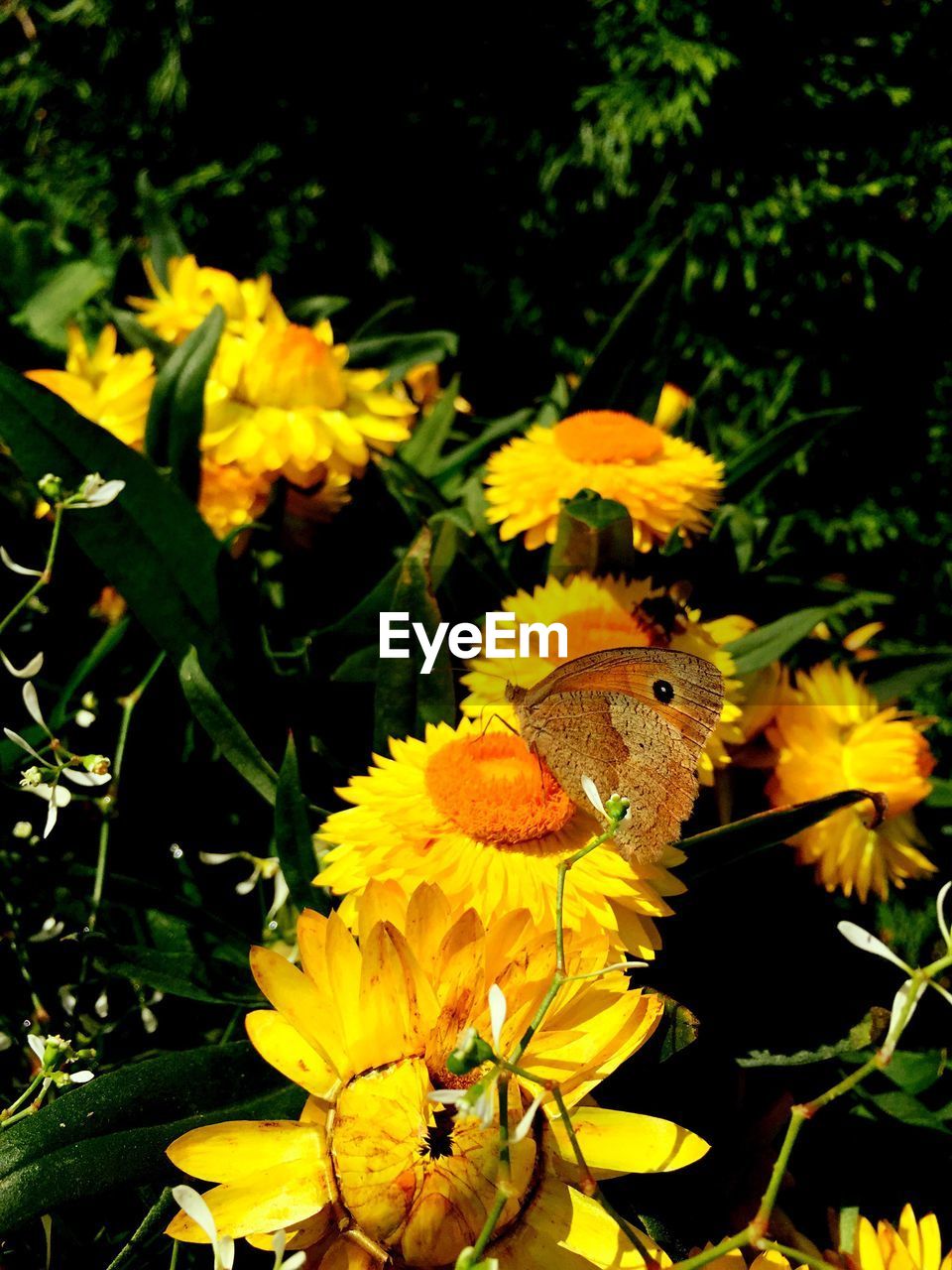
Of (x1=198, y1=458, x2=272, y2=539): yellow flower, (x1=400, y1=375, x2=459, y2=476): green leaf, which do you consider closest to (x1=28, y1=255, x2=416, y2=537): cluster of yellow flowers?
(x1=198, y1=458, x2=272, y2=539): yellow flower

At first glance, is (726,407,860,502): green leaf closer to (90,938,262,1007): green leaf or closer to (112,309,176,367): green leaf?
(112,309,176,367): green leaf

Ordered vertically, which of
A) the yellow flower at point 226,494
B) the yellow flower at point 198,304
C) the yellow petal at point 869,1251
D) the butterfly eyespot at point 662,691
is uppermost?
the yellow flower at point 198,304

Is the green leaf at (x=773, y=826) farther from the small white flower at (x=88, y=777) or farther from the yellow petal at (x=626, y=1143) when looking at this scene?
the small white flower at (x=88, y=777)

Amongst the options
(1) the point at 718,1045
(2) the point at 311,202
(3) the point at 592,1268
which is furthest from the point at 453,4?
(3) the point at 592,1268

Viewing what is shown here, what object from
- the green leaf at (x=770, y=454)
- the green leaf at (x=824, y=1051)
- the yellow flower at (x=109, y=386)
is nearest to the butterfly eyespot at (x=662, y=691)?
the green leaf at (x=824, y=1051)

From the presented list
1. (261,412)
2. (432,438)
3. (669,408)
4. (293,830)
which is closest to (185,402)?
(261,412)
